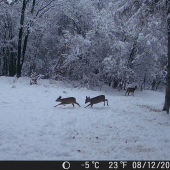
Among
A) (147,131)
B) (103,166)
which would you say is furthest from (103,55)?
(103,166)

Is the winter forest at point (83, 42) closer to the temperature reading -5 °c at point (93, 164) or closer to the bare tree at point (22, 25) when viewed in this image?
the bare tree at point (22, 25)

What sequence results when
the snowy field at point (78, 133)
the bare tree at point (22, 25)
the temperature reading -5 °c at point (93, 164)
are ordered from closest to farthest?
1. the temperature reading -5 °c at point (93, 164)
2. the snowy field at point (78, 133)
3. the bare tree at point (22, 25)

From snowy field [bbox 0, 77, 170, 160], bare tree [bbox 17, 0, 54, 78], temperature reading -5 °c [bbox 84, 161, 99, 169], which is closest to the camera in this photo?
temperature reading -5 °c [bbox 84, 161, 99, 169]

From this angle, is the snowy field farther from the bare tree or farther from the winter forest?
the bare tree

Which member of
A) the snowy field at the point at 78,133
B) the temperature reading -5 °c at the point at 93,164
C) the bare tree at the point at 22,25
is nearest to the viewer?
the temperature reading -5 °c at the point at 93,164

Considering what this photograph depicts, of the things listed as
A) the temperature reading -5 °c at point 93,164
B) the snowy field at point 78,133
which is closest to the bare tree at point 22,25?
the snowy field at point 78,133

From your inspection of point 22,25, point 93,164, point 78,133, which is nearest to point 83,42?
point 22,25

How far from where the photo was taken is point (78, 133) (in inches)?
258

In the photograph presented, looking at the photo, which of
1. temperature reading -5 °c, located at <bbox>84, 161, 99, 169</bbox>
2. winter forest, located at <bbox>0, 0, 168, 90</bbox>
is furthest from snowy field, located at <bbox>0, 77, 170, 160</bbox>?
winter forest, located at <bbox>0, 0, 168, 90</bbox>

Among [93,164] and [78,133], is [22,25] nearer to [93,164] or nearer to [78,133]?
[78,133]

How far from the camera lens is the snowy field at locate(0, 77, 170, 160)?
502 centimetres

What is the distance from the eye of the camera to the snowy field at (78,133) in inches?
198

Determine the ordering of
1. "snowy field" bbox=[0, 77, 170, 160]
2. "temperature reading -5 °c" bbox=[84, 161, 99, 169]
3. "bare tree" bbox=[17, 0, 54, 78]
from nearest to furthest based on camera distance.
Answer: "temperature reading -5 °c" bbox=[84, 161, 99, 169] → "snowy field" bbox=[0, 77, 170, 160] → "bare tree" bbox=[17, 0, 54, 78]

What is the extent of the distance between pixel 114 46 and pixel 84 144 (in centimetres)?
1447
